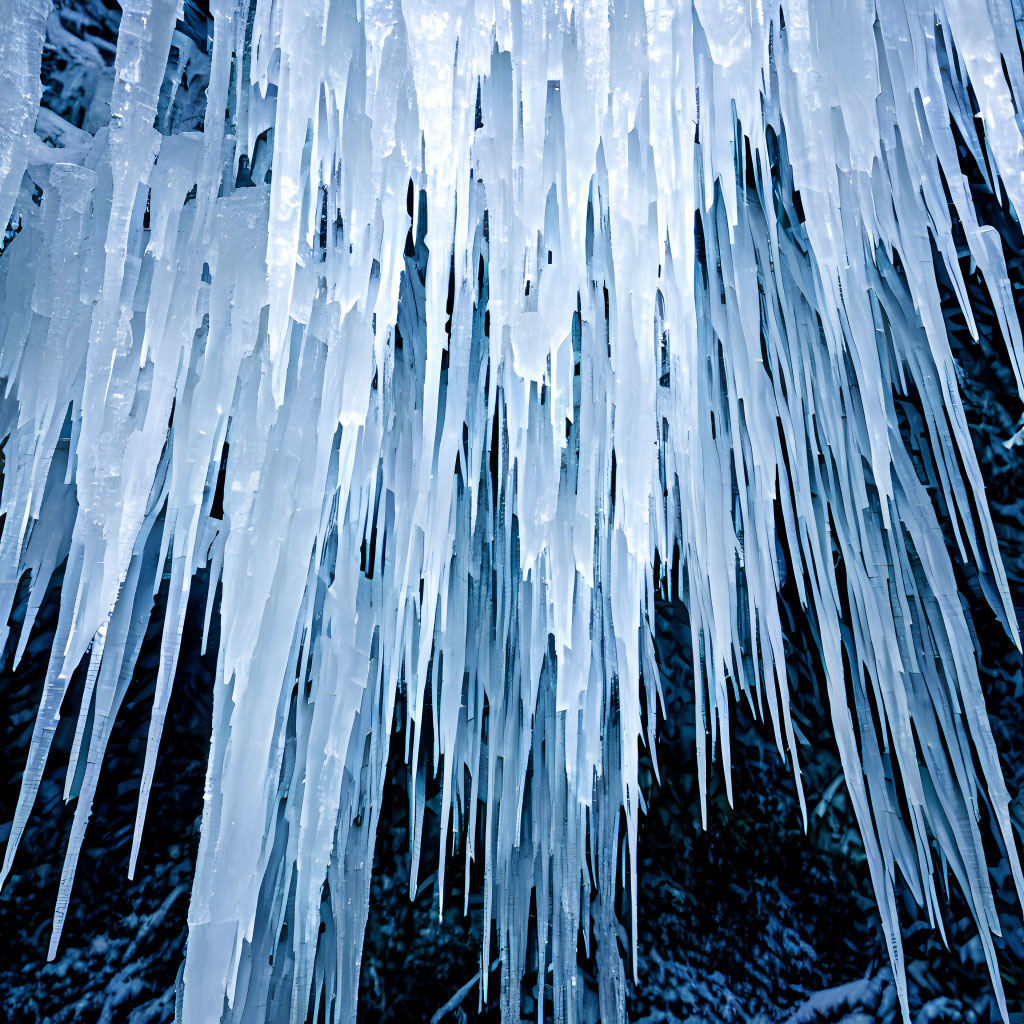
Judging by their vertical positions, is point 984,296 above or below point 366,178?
above

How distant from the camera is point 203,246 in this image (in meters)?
1.53

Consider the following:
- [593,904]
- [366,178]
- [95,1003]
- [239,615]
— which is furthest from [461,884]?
[366,178]

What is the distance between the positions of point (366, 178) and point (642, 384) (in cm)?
55

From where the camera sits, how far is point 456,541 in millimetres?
2309

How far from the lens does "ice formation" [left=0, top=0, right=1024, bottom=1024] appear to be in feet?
4.21

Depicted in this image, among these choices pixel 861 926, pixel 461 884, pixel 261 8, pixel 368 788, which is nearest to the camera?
pixel 261 8

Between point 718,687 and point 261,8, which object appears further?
point 718,687

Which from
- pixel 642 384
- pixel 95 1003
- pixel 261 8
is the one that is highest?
pixel 261 8

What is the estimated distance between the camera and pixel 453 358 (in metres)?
1.44

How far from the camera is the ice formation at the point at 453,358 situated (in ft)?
4.21

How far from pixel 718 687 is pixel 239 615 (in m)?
1.00

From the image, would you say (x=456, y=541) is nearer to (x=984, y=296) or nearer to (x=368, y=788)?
(x=368, y=788)

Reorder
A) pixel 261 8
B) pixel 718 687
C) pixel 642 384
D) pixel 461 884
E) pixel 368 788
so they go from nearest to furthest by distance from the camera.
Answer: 1. pixel 261 8
2. pixel 642 384
3. pixel 718 687
4. pixel 368 788
5. pixel 461 884

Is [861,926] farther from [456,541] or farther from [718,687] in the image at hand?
[456,541]
